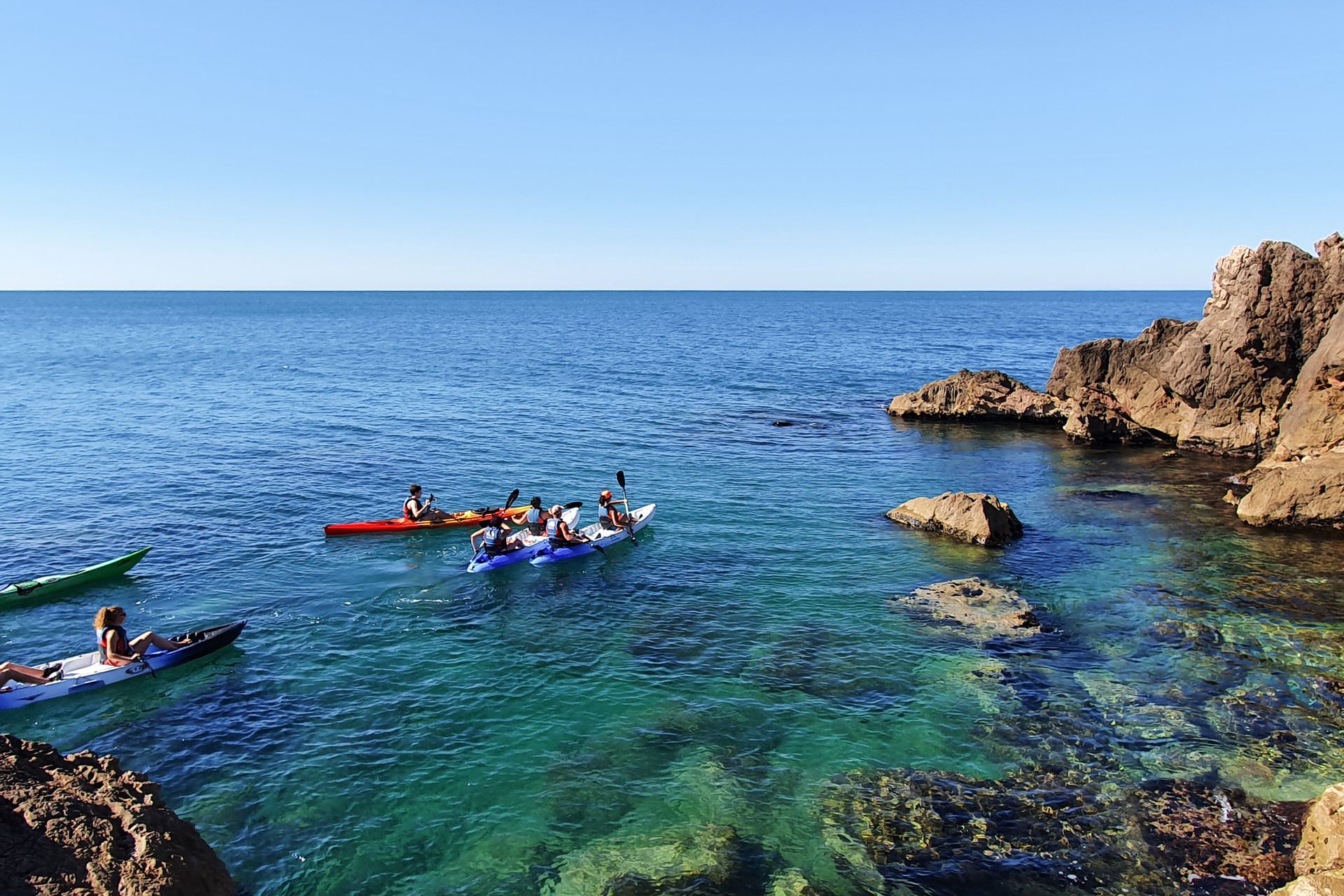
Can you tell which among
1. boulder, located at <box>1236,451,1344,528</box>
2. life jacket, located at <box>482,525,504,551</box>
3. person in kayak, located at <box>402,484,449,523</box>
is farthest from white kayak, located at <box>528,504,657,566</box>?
boulder, located at <box>1236,451,1344,528</box>

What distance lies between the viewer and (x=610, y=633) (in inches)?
871

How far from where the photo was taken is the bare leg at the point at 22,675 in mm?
17656

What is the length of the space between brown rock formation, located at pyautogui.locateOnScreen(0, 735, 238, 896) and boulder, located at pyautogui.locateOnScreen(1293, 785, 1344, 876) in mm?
14961

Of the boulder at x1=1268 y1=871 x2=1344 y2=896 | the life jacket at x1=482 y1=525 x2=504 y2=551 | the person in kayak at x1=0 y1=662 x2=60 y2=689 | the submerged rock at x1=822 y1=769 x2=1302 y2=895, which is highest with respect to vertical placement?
the boulder at x1=1268 y1=871 x2=1344 y2=896

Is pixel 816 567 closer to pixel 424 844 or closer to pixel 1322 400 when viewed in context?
pixel 424 844

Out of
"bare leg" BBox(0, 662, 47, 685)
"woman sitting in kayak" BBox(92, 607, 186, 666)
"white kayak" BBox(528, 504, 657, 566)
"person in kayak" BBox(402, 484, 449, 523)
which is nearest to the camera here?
"bare leg" BBox(0, 662, 47, 685)

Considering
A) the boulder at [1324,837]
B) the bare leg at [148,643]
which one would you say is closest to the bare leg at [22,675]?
the bare leg at [148,643]

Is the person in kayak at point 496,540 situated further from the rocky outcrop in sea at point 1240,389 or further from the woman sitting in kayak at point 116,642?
the rocky outcrop in sea at point 1240,389

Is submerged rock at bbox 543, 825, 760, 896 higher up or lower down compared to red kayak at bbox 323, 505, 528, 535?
lower down

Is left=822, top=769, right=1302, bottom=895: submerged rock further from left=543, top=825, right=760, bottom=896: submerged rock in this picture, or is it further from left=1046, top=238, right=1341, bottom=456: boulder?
left=1046, top=238, right=1341, bottom=456: boulder

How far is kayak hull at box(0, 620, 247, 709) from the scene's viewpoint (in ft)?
58.6

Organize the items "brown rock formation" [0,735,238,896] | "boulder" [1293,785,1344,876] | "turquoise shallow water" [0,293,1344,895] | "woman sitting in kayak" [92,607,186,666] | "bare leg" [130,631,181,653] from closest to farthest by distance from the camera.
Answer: "brown rock formation" [0,735,238,896], "boulder" [1293,785,1344,876], "turquoise shallow water" [0,293,1344,895], "woman sitting in kayak" [92,607,186,666], "bare leg" [130,631,181,653]

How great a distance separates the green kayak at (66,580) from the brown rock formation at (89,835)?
15203mm

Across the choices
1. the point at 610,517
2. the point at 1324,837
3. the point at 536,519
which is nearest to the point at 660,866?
the point at 1324,837
